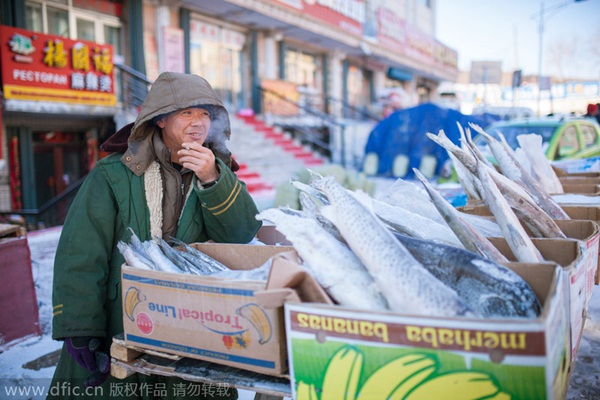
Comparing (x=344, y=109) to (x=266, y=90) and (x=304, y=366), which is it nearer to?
(x=266, y=90)

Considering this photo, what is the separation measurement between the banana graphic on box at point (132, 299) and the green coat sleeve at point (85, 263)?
0.95 feet

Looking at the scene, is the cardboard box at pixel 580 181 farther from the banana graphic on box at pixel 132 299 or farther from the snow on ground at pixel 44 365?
the banana graphic on box at pixel 132 299

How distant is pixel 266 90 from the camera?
15.1 m

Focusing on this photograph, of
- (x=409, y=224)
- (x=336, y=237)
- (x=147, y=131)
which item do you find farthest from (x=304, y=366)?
(x=147, y=131)

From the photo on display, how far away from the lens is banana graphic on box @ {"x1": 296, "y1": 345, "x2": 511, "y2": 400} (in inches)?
42.6

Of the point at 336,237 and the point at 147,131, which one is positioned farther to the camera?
the point at 147,131

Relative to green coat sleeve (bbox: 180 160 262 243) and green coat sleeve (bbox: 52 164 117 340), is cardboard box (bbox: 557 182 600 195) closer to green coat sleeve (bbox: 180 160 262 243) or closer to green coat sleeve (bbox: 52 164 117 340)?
green coat sleeve (bbox: 180 160 262 243)

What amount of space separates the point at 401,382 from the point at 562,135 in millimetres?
7592

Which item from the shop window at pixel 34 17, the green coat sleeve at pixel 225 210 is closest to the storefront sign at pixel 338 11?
the shop window at pixel 34 17

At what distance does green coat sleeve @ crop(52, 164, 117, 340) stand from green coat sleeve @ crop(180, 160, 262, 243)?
1.15 feet

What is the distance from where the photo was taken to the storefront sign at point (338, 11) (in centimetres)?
1552

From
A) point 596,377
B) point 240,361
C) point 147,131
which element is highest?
point 147,131

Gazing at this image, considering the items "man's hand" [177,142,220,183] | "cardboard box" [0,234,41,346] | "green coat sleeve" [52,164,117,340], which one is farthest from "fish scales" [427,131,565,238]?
"cardboard box" [0,234,41,346]

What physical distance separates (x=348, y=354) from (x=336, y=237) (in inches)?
18.8
